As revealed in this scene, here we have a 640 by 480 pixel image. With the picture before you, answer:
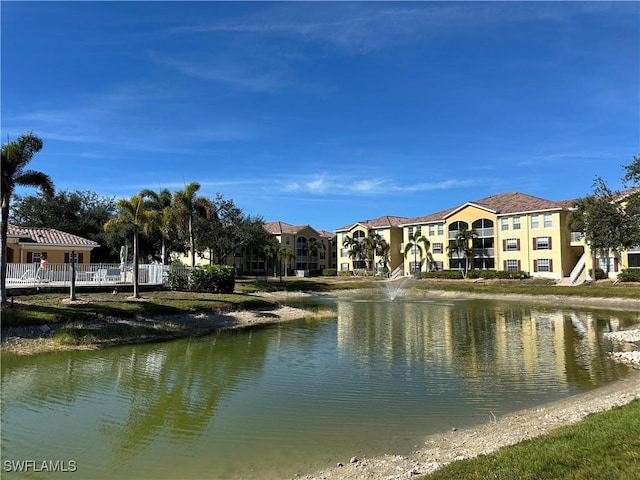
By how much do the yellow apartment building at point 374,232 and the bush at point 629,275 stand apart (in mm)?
38781

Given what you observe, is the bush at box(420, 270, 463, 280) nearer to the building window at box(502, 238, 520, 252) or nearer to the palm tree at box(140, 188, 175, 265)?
the building window at box(502, 238, 520, 252)

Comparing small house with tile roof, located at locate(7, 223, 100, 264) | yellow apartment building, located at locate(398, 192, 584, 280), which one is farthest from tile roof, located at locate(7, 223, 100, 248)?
yellow apartment building, located at locate(398, 192, 584, 280)

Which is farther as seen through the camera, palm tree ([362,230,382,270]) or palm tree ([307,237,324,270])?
palm tree ([307,237,324,270])

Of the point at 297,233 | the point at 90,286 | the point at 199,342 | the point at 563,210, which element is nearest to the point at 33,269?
the point at 90,286

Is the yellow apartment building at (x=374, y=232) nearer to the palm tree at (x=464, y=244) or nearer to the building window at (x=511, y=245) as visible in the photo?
the palm tree at (x=464, y=244)

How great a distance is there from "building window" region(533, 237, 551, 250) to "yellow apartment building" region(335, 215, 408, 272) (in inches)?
1030

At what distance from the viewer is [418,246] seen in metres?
82.5

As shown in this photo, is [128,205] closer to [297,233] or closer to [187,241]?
[187,241]

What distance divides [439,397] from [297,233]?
8662 centimetres

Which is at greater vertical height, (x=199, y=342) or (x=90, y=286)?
(x=90, y=286)

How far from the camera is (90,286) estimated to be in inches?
1271

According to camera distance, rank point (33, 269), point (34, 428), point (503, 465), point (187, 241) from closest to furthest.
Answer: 1. point (503, 465)
2. point (34, 428)
3. point (33, 269)
4. point (187, 241)

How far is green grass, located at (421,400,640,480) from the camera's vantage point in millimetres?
6383

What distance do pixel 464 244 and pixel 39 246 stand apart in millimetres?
55426
